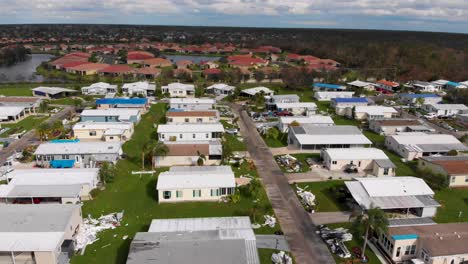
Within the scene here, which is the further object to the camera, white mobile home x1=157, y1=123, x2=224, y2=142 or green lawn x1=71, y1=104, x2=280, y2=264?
white mobile home x1=157, y1=123, x2=224, y2=142

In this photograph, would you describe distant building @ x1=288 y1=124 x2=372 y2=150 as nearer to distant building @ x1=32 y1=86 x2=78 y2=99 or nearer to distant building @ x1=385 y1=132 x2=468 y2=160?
distant building @ x1=385 y1=132 x2=468 y2=160

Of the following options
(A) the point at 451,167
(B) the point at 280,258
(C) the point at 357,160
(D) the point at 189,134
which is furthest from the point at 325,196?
(D) the point at 189,134

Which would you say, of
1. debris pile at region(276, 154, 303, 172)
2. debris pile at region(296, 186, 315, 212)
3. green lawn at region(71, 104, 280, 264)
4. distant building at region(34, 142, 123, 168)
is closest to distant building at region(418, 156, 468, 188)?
debris pile at region(276, 154, 303, 172)

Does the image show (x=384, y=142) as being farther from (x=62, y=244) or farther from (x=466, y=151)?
(x=62, y=244)

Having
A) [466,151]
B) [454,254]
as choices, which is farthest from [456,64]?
[454,254]

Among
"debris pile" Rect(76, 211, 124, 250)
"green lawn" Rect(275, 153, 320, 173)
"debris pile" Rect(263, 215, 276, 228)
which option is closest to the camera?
"debris pile" Rect(76, 211, 124, 250)

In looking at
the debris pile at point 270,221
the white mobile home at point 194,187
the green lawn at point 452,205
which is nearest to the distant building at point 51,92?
the white mobile home at point 194,187
